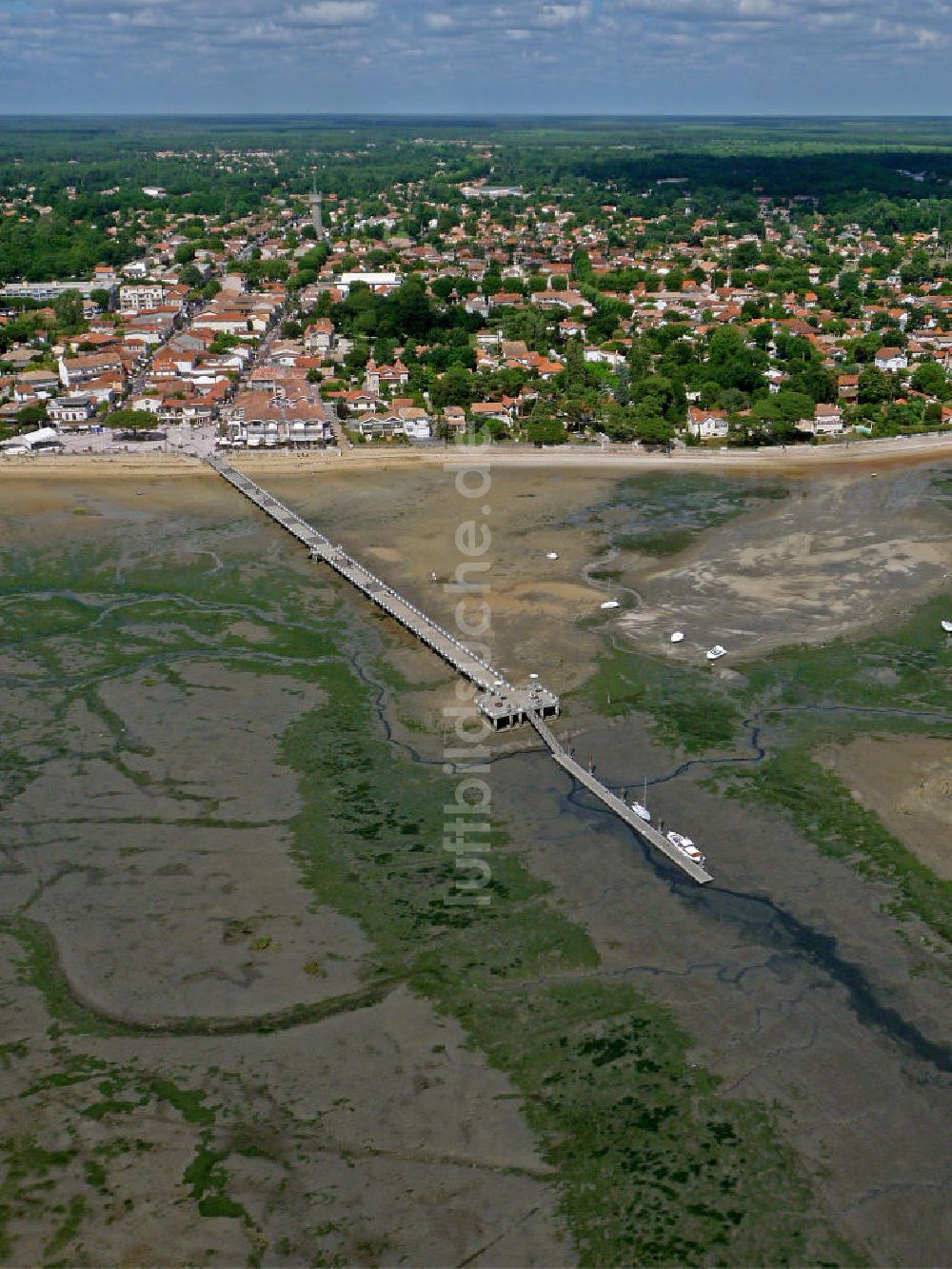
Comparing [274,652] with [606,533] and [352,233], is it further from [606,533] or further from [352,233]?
[352,233]

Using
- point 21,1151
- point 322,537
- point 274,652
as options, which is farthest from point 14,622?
point 21,1151

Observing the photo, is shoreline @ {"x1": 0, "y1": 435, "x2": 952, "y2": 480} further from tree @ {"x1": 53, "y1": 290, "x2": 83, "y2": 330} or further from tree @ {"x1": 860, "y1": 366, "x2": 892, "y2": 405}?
tree @ {"x1": 53, "y1": 290, "x2": 83, "y2": 330}

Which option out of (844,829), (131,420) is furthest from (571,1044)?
(131,420)

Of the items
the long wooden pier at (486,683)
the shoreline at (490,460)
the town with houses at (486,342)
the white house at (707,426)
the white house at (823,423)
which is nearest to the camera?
the long wooden pier at (486,683)

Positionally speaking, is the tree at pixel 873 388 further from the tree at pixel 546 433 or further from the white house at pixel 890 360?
the tree at pixel 546 433

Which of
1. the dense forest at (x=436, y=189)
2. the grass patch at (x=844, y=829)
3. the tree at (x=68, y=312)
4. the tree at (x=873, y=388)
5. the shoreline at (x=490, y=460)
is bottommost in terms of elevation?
the grass patch at (x=844, y=829)

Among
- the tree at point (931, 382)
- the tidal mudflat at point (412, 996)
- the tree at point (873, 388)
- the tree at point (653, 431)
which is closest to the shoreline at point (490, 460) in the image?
the tree at point (653, 431)

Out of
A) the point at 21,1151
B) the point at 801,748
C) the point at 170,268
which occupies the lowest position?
the point at 21,1151
